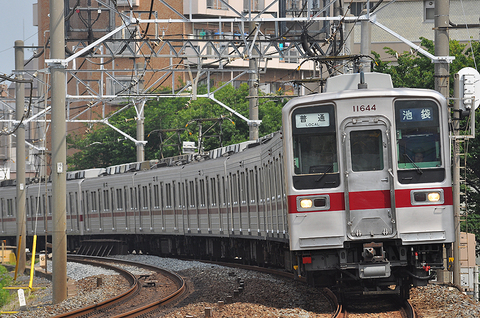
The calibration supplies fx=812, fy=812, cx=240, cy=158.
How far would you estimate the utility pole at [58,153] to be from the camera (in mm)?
14805

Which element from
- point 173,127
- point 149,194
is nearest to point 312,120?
point 149,194

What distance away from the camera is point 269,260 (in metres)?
18.1

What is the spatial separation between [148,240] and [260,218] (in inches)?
495

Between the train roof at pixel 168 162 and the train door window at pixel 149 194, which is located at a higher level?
the train roof at pixel 168 162

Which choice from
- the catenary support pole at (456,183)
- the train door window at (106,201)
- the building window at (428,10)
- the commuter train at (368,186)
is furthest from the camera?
the building window at (428,10)

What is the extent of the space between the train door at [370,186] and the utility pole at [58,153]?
21.0 ft

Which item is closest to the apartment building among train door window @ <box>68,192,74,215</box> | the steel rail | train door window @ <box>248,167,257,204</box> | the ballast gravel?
train door window @ <box>248,167,257,204</box>

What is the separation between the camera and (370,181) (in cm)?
1045

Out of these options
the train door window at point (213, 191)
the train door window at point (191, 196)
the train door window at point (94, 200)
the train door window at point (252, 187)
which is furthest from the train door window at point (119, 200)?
the train door window at point (252, 187)

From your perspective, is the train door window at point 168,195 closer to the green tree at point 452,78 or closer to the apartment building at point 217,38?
the apartment building at point 217,38

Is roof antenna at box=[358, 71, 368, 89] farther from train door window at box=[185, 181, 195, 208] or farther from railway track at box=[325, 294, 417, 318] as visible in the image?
train door window at box=[185, 181, 195, 208]

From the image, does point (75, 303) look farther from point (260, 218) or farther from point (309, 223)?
point (309, 223)

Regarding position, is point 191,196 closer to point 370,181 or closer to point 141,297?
point 141,297

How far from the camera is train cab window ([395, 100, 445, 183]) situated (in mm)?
10375
